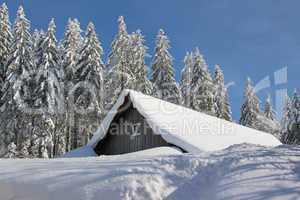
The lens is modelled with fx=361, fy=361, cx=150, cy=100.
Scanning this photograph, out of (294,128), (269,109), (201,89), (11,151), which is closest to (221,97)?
(201,89)

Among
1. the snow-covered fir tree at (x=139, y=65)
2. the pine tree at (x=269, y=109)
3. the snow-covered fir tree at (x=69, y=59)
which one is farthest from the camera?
the pine tree at (x=269, y=109)

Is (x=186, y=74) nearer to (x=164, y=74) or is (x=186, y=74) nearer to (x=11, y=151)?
(x=164, y=74)

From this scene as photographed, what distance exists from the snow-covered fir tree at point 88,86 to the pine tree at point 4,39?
6.77 meters

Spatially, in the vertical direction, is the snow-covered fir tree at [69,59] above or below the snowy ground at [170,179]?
above

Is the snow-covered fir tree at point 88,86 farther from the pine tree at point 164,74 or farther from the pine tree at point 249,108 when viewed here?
the pine tree at point 249,108

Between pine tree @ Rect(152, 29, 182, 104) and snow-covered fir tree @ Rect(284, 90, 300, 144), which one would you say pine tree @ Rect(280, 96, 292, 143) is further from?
pine tree @ Rect(152, 29, 182, 104)

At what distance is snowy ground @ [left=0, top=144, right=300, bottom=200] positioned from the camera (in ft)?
18.4

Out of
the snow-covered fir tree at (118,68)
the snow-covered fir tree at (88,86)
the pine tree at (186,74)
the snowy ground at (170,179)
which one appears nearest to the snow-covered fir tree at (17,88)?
the snow-covered fir tree at (88,86)

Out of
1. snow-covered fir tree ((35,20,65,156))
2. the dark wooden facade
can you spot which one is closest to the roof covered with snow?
the dark wooden facade

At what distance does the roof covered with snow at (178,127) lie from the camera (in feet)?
44.9

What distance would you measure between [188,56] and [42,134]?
22619mm

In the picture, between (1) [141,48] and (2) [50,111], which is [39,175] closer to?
(2) [50,111]

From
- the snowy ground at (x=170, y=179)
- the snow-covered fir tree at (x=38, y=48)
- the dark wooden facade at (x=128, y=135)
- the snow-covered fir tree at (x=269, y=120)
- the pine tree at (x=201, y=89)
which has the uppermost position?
the snow-covered fir tree at (x=38, y=48)

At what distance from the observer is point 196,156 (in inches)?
285
